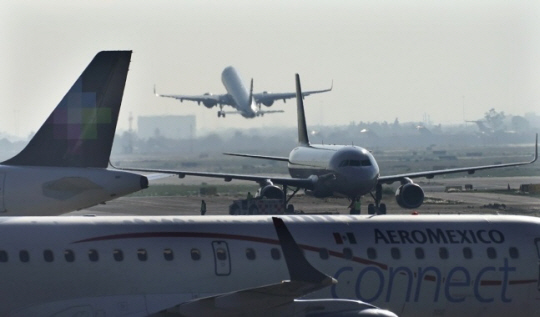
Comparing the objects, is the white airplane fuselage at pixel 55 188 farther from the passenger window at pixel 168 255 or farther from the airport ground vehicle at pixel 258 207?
the airport ground vehicle at pixel 258 207

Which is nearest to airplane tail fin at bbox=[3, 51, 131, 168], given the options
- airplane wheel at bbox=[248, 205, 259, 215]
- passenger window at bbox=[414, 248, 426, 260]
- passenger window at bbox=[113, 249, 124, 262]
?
passenger window at bbox=[113, 249, 124, 262]

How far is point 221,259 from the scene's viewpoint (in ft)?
88.4

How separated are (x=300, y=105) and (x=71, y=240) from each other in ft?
210

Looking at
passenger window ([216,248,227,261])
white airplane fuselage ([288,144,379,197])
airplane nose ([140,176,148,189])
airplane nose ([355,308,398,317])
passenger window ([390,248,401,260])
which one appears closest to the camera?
airplane nose ([355,308,398,317])

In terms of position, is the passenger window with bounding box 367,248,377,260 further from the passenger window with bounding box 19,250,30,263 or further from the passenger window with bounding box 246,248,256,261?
the passenger window with bounding box 19,250,30,263

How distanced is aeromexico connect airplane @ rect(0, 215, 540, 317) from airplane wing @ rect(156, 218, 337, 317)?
1.91ft

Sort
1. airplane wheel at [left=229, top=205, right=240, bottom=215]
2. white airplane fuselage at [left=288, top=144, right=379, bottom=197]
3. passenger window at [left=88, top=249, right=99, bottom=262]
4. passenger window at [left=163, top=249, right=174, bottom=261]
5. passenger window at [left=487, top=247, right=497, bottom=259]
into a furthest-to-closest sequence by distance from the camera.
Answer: white airplane fuselage at [left=288, top=144, right=379, bottom=197] → airplane wheel at [left=229, top=205, right=240, bottom=215] → passenger window at [left=487, top=247, right=497, bottom=259] → passenger window at [left=163, top=249, right=174, bottom=261] → passenger window at [left=88, top=249, right=99, bottom=262]

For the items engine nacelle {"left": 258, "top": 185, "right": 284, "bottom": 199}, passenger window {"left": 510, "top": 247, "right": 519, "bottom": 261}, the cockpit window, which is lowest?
engine nacelle {"left": 258, "top": 185, "right": 284, "bottom": 199}

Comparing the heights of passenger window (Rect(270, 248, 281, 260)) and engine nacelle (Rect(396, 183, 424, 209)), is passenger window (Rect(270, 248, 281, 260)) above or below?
above

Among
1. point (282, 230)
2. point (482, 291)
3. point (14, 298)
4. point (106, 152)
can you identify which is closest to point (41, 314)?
point (14, 298)

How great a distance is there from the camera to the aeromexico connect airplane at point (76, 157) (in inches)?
1463

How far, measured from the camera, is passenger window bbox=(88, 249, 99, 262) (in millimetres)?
26125

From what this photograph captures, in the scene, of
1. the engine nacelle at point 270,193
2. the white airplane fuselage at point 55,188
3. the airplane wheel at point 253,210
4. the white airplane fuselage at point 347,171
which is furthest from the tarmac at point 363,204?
the white airplane fuselage at point 55,188

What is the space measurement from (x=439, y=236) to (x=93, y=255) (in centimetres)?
835
